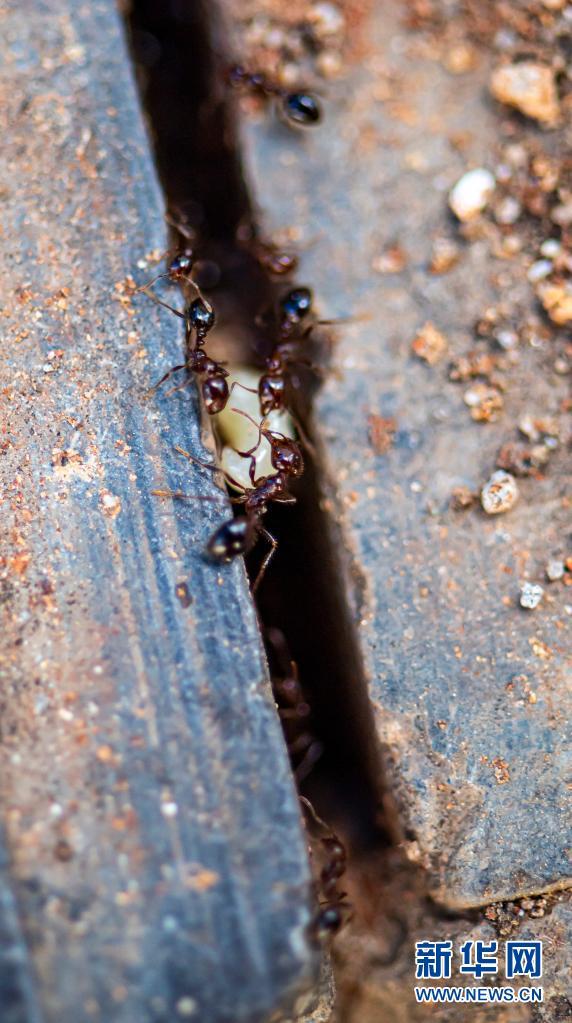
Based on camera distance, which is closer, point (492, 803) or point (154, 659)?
point (154, 659)

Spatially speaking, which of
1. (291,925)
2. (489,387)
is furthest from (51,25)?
(291,925)

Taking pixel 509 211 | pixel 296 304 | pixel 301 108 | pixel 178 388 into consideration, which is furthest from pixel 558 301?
pixel 178 388

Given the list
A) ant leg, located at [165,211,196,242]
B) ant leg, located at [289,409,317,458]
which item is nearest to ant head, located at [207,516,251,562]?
ant leg, located at [289,409,317,458]

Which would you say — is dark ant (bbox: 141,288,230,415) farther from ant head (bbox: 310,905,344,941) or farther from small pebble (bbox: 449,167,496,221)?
ant head (bbox: 310,905,344,941)

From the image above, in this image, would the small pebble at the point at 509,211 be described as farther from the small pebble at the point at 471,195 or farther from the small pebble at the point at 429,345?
the small pebble at the point at 429,345

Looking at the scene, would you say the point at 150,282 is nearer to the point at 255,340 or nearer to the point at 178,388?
the point at 178,388

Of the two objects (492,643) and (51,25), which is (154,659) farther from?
(51,25)
